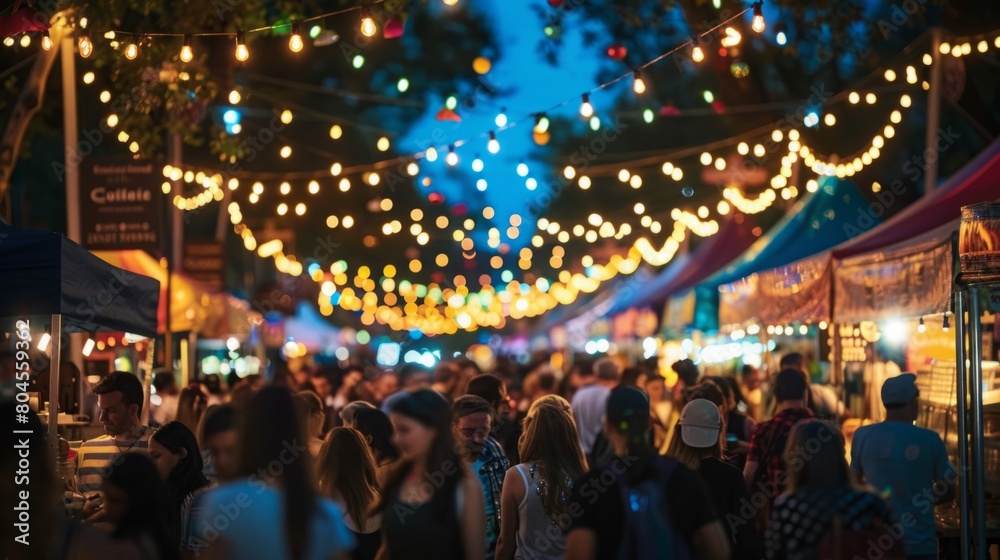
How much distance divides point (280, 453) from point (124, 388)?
12.0ft

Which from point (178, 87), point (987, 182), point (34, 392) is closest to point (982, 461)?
point (987, 182)

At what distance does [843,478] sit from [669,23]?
18442 millimetres

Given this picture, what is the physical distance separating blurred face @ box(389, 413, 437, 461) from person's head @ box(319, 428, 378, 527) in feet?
4.10

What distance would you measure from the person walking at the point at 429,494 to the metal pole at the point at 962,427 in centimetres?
381

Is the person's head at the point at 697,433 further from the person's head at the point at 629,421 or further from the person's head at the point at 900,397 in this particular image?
the person's head at the point at 900,397

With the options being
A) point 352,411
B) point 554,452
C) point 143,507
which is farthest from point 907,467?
point 143,507

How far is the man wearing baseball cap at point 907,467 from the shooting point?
712 centimetres

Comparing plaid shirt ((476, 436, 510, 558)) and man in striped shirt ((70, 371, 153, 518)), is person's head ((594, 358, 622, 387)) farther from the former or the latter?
man in striped shirt ((70, 371, 153, 518))

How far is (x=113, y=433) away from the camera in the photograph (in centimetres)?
757

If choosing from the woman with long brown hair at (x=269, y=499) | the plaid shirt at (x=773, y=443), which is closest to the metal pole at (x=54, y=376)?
the woman with long brown hair at (x=269, y=499)

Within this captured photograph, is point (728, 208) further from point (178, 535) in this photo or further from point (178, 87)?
point (178, 535)

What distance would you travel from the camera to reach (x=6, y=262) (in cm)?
737

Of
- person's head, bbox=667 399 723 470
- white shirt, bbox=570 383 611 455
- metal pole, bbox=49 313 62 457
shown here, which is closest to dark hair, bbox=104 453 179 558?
person's head, bbox=667 399 723 470

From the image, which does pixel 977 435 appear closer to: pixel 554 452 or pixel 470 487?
pixel 554 452
